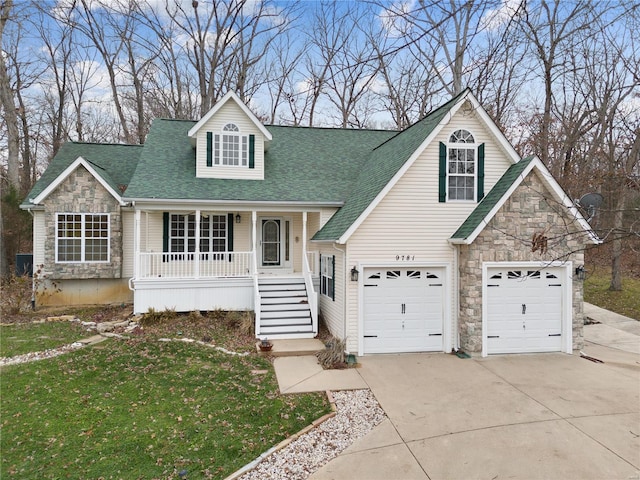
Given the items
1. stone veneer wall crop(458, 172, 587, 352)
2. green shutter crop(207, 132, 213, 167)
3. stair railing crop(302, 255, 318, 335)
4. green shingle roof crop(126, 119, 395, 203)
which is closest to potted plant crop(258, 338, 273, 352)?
stair railing crop(302, 255, 318, 335)

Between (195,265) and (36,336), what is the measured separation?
4447mm

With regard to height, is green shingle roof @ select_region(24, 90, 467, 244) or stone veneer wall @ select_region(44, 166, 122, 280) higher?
green shingle roof @ select_region(24, 90, 467, 244)

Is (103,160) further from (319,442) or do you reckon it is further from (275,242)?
(319,442)

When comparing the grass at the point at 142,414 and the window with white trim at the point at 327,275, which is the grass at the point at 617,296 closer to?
the window with white trim at the point at 327,275

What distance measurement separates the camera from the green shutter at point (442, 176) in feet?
31.8

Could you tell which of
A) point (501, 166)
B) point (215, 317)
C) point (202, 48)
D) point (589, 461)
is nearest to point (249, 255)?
point (215, 317)

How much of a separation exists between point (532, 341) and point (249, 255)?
8.84m

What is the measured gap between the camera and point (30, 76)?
72.3 feet

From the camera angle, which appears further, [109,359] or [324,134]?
[324,134]

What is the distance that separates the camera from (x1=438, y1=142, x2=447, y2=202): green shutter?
9.68m

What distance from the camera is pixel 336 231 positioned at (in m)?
10.2

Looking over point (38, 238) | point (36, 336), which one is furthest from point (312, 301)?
point (38, 238)

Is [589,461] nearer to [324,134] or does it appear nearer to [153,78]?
[324,134]

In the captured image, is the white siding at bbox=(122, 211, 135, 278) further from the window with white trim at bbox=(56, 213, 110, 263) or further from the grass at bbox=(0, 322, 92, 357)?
the grass at bbox=(0, 322, 92, 357)
